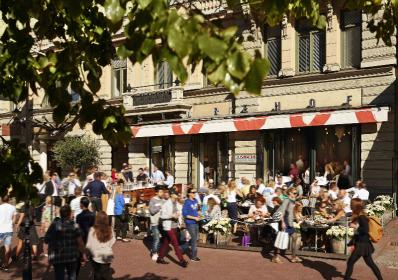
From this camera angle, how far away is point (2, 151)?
5.70 metres

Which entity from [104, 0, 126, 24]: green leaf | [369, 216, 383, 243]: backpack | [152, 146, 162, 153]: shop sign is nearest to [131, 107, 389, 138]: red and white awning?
[152, 146, 162, 153]: shop sign

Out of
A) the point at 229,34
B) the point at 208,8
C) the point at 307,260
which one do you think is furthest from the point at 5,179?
the point at 208,8

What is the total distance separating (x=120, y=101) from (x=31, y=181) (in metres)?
26.0

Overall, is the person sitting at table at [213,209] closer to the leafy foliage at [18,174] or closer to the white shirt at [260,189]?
the white shirt at [260,189]

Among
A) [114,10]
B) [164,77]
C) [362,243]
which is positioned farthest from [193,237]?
[164,77]

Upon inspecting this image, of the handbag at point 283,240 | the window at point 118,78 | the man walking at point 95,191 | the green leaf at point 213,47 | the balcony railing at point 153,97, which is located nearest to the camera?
the green leaf at point 213,47

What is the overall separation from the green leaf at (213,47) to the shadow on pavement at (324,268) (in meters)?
9.41

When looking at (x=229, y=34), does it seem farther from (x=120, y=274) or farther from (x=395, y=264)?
(x=395, y=264)

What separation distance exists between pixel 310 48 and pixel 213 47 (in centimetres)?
2099

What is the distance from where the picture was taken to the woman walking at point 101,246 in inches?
360

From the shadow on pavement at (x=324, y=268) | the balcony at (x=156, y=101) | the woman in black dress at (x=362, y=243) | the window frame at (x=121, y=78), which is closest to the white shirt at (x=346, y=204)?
the shadow on pavement at (x=324, y=268)

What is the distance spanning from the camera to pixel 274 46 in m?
24.8

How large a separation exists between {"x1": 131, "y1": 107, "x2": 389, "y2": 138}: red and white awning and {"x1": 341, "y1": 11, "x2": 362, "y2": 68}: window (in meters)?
2.54

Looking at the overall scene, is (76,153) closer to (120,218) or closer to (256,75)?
(120,218)
